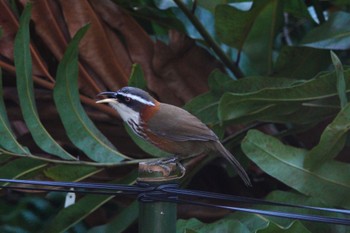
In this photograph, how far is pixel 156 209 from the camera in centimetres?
165

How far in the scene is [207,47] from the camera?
3059 mm

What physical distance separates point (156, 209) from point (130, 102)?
68 centimetres

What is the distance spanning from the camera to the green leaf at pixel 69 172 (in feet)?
8.52

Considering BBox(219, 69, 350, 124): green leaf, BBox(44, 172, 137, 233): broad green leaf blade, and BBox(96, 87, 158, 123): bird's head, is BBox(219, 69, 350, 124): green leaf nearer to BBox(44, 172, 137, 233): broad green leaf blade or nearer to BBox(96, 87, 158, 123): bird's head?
BBox(96, 87, 158, 123): bird's head

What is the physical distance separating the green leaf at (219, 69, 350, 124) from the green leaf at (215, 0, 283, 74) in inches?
14.8

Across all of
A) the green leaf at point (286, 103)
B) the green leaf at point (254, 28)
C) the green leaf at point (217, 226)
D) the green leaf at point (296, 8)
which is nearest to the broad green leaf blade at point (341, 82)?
the green leaf at point (286, 103)

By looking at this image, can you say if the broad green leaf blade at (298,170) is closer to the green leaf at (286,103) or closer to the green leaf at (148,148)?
the green leaf at (286,103)

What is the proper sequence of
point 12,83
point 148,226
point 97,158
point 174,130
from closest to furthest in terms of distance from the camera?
point 148,226 → point 174,130 → point 97,158 → point 12,83

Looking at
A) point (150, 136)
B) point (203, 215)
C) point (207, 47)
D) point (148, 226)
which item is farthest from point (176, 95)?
point (148, 226)

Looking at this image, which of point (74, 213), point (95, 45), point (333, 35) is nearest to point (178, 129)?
point (74, 213)

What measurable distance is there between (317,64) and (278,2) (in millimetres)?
295

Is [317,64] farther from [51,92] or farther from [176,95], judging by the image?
[51,92]

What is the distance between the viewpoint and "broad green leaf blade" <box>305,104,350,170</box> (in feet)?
7.27

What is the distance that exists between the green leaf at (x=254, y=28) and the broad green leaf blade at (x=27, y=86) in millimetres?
738
